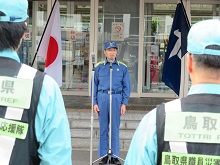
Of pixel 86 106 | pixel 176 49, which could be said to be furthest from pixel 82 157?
pixel 176 49

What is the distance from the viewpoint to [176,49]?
26.2ft

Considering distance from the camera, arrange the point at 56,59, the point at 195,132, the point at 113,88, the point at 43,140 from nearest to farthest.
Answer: the point at 195,132
the point at 43,140
the point at 113,88
the point at 56,59

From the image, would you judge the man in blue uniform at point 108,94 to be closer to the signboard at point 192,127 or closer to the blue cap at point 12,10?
the blue cap at point 12,10

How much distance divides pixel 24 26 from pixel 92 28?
9060 millimetres

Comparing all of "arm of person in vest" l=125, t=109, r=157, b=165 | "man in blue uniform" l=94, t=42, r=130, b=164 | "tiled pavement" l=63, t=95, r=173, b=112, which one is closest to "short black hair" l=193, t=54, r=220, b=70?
"arm of person in vest" l=125, t=109, r=157, b=165

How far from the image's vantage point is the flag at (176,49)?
7895 millimetres

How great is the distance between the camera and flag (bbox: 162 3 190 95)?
25.9ft

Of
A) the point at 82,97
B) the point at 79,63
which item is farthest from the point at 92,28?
the point at 82,97

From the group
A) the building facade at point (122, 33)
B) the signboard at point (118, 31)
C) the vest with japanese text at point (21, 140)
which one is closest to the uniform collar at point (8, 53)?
the vest with japanese text at point (21, 140)

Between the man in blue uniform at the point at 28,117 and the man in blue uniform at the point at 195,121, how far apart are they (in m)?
0.49

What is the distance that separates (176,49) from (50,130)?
20.5 ft

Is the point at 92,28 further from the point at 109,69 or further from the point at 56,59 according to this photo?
the point at 109,69

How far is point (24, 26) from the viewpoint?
2137mm

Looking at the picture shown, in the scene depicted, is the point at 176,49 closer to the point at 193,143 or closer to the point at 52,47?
the point at 52,47
